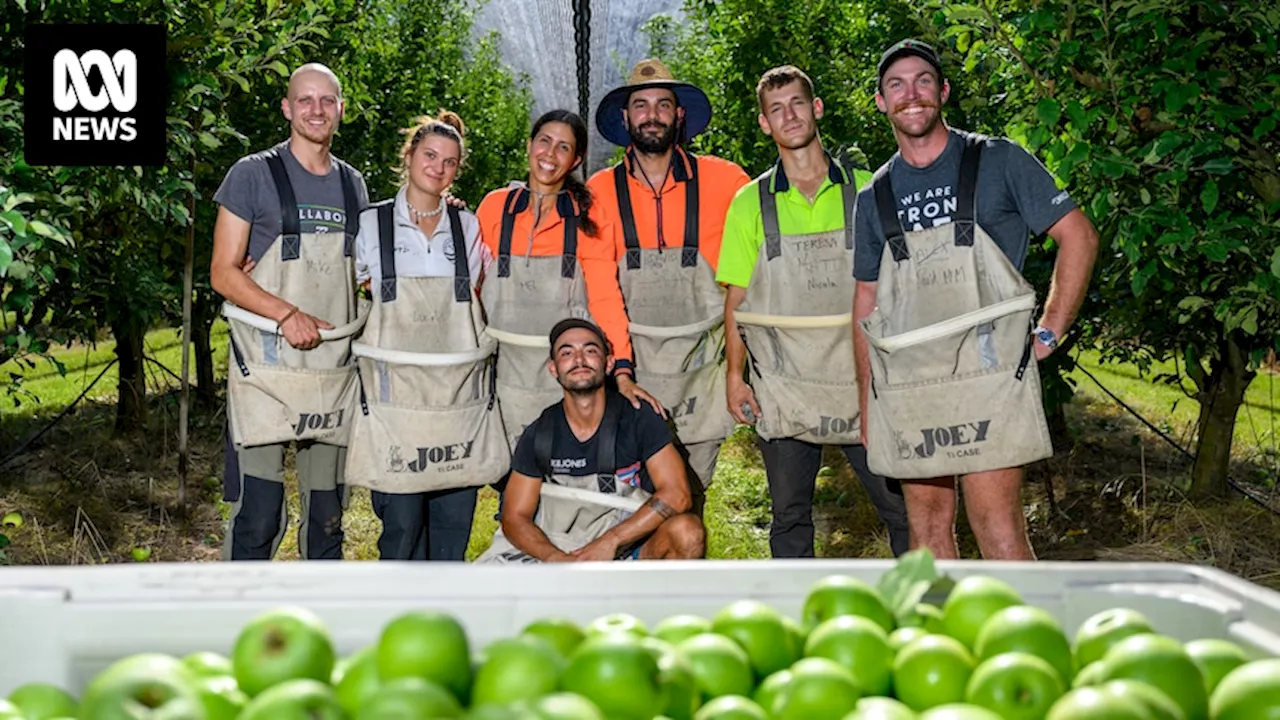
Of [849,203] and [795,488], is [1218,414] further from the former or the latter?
[849,203]

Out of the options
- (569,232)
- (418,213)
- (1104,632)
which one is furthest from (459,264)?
(1104,632)

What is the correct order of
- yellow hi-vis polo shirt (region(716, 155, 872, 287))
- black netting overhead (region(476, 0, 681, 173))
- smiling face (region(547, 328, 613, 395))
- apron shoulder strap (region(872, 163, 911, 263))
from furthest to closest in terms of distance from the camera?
black netting overhead (region(476, 0, 681, 173)) < yellow hi-vis polo shirt (region(716, 155, 872, 287)) < smiling face (region(547, 328, 613, 395)) < apron shoulder strap (region(872, 163, 911, 263))

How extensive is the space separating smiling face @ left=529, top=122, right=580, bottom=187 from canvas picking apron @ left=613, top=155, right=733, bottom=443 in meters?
0.27

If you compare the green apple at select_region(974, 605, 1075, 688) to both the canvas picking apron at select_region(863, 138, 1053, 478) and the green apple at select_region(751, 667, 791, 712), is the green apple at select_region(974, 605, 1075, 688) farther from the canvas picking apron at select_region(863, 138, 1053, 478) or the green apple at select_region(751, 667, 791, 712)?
the canvas picking apron at select_region(863, 138, 1053, 478)

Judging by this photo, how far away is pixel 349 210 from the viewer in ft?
12.8

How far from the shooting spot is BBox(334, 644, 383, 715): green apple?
1.31 m

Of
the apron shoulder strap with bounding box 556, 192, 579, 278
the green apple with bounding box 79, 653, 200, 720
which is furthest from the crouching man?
the green apple with bounding box 79, 653, 200, 720

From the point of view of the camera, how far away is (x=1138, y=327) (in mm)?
5812

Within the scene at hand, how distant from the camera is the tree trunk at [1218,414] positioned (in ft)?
18.5

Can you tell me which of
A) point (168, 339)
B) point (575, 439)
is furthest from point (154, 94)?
point (168, 339)

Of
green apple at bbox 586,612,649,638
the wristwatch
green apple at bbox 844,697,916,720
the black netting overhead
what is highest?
the black netting overhead

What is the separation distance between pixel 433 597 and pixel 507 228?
2.68 metres

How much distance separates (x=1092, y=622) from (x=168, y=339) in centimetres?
2164

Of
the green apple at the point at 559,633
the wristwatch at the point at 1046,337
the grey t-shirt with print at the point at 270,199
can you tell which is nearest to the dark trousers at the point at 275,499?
the grey t-shirt with print at the point at 270,199
